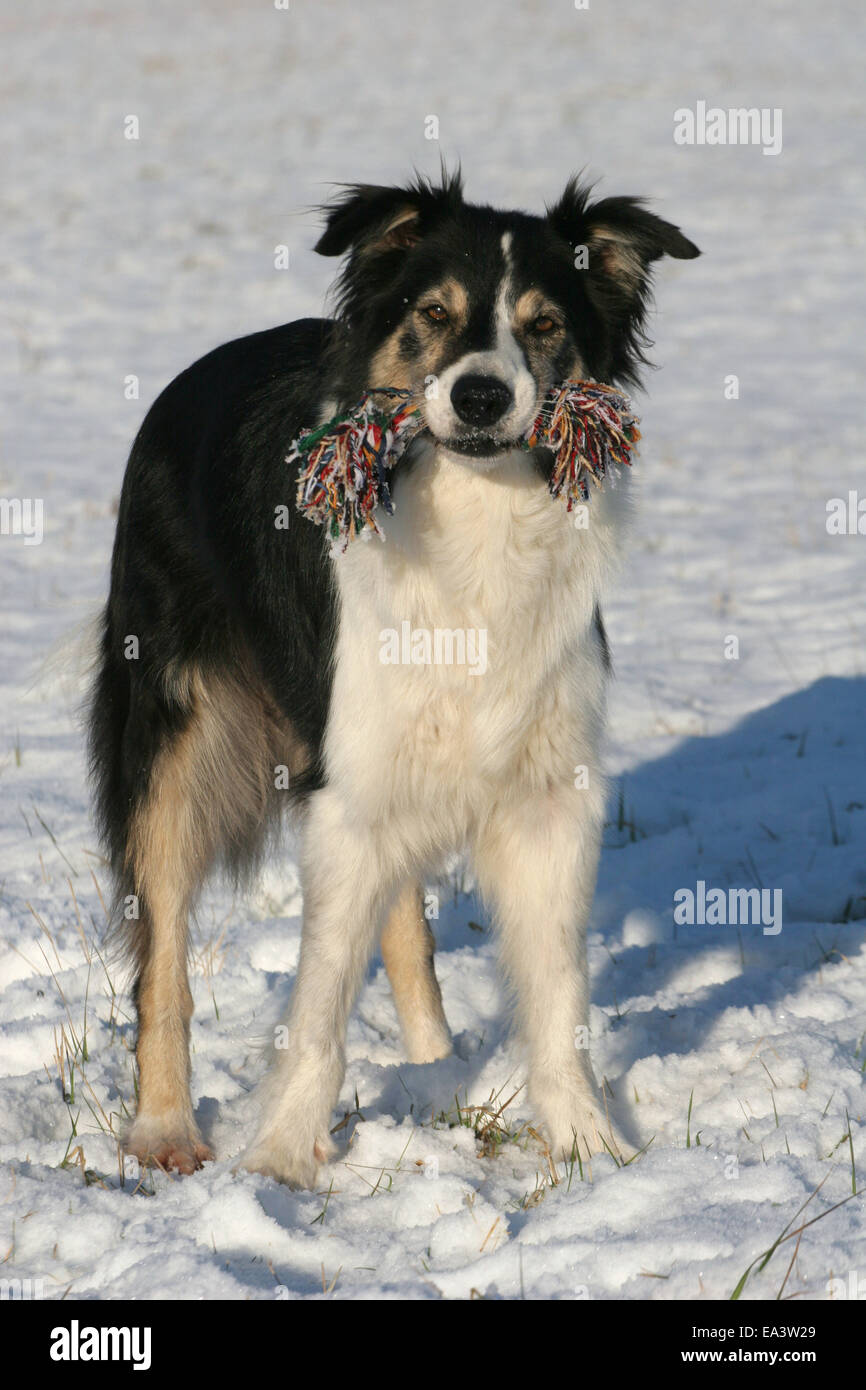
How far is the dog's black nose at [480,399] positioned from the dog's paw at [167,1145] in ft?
6.53

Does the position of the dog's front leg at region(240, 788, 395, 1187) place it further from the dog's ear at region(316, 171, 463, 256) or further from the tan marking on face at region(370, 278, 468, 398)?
the dog's ear at region(316, 171, 463, 256)

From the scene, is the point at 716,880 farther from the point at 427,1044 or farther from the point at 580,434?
the point at 580,434

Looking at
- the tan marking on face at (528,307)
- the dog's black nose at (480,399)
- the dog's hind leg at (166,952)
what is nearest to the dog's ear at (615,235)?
the tan marking on face at (528,307)

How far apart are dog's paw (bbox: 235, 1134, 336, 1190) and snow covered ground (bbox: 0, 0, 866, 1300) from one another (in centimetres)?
6

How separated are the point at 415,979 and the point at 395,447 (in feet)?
5.55

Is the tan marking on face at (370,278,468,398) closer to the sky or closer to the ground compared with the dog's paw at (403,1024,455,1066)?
closer to the sky

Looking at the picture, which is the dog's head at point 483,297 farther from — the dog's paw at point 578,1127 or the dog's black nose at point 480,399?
the dog's paw at point 578,1127

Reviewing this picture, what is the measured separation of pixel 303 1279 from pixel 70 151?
1787 centimetres

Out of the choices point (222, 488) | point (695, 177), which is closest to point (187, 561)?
point (222, 488)

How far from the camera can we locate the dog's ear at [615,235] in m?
3.71

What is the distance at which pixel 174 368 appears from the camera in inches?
479

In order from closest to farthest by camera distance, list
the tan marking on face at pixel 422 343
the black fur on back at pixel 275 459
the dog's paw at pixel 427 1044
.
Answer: the tan marking on face at pixel 422 343, the black fur on back at pixel 275 459, the dog's paw at pixel 427 1044

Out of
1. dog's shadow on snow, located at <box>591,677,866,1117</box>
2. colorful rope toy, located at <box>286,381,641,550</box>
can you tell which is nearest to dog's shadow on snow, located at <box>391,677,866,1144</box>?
dog's shadow on snow, located at <box>591,677,866,1117</box>

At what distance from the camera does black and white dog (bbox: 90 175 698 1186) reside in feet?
11.8
